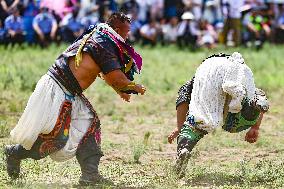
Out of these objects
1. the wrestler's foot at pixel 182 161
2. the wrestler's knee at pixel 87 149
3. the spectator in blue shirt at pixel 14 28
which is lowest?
the wrestler's foot at pixel 182 161

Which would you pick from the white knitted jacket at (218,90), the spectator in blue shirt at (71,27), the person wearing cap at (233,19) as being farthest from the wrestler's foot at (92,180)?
the person wearing cap at (233,19)

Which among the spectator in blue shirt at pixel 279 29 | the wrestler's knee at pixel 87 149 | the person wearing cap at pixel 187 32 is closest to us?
the wrestler's knee at pixel 87 149

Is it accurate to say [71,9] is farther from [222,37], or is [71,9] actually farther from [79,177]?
[79,177]

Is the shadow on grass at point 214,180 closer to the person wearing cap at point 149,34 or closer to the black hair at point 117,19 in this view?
the black hair at point 117,19

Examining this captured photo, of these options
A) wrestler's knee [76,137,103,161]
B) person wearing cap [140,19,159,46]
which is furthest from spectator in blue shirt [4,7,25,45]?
wrestler's knee [76,137,103,161]

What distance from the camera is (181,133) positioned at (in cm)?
713

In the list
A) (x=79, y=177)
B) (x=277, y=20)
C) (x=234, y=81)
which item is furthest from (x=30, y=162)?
(x=277, y=20)

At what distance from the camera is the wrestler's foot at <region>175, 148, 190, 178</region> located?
6.94m

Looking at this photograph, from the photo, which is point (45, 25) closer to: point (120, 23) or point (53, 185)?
point (120, 23)

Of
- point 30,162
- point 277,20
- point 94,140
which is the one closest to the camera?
point 94,140

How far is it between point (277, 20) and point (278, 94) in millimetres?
8315

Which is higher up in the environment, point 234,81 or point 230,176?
point 234,81

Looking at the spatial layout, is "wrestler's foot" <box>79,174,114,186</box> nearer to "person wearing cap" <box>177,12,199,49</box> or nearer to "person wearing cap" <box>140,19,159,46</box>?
"person wearing cap" <box>177,12,199,49</box>

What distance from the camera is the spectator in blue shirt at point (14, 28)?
1823 cm
